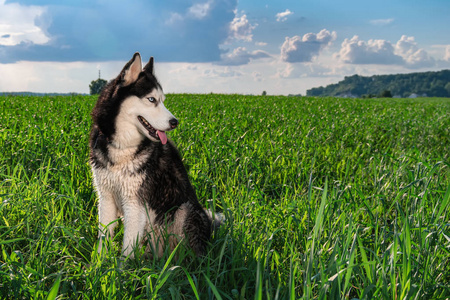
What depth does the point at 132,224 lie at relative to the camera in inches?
121

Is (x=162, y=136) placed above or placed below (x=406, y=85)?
below

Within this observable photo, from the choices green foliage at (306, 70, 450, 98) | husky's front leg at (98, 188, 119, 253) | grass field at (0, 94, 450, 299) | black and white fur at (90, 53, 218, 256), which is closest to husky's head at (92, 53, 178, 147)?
black and white fur at (90, 53, 218, 256)

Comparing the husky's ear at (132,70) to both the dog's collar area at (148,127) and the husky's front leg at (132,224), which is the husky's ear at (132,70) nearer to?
the dog's collar area at (148,127)

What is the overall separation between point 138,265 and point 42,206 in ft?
4.59

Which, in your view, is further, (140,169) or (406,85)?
(406,85)

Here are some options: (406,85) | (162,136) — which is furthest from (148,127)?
(406,85)

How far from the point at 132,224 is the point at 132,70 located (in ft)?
3.95

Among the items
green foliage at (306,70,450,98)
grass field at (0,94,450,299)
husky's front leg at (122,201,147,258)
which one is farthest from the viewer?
green foliage at (306,70,450,98)

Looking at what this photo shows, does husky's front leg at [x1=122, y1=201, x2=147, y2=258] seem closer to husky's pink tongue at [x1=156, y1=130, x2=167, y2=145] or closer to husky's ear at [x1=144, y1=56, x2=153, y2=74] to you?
husky's pink tongue at [x1=156, y1=130, x2=167, y2=145]

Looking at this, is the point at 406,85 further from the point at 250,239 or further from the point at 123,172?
the point at 123,172

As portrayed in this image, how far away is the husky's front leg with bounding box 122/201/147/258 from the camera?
120 inches

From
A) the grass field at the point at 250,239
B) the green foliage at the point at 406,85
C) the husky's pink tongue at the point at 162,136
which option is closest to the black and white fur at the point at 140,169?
the husky's pink tongue at the point at 162,136

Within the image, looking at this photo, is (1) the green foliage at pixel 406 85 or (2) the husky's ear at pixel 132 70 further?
(1) the green foliage at pixel 406 85

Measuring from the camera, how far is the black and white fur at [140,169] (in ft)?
10.2
